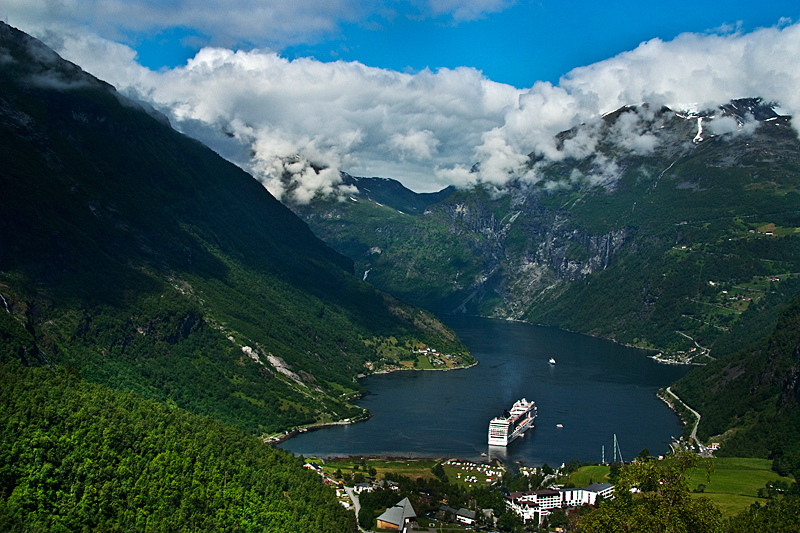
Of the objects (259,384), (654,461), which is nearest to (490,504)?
(654,461)

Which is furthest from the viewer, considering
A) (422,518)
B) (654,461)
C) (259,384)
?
(259,384)

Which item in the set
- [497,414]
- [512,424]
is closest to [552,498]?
[512,424]

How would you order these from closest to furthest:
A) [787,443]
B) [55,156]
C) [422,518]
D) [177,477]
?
[177,477] → [422,518] → [787,443] → [55,156]

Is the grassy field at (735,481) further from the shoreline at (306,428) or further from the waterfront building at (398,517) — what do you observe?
the shoreline at (306,428)

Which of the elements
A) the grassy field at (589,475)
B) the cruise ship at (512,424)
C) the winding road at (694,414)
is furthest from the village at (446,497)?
the winding road at (694,414)

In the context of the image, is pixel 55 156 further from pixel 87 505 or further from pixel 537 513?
pixel 537 513
